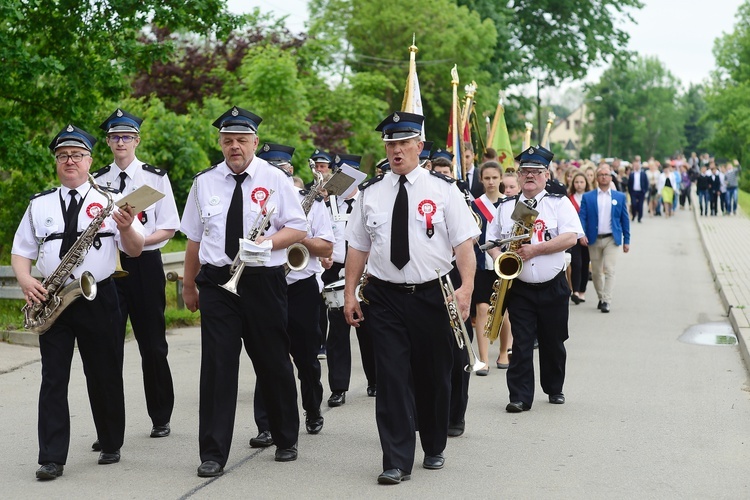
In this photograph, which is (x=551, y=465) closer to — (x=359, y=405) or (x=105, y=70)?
(x=359, y=405)

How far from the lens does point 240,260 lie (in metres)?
6.95

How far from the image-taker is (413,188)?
7.09 m

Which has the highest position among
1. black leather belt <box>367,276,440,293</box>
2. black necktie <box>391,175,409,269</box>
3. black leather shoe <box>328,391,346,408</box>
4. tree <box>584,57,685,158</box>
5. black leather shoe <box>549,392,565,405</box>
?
tree <box>584,57,685,158</box>

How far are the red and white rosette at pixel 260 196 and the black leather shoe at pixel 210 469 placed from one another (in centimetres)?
153

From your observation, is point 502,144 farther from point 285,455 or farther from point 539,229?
point 285,455

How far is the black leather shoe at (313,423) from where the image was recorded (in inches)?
330

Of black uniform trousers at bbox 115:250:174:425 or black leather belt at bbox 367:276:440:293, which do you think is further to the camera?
black uniform trousers at bbox 115:250:174:425

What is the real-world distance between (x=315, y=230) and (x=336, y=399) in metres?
1.50

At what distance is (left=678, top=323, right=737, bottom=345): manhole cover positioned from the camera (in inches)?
534

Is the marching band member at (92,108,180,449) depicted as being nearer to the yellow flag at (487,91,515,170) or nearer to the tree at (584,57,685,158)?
the yellow flag at (487,91,515,170)

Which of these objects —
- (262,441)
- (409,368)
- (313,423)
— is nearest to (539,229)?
(313,423)

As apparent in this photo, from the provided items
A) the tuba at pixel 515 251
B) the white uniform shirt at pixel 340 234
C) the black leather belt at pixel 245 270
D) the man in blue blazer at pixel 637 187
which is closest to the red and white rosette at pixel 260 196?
the black leather belt at pixel 245 270

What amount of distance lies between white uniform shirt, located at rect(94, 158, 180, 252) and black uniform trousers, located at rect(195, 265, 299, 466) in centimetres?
109

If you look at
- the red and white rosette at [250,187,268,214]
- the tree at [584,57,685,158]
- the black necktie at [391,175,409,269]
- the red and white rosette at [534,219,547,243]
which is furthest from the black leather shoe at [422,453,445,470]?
the tree at [584,57,685,158]
